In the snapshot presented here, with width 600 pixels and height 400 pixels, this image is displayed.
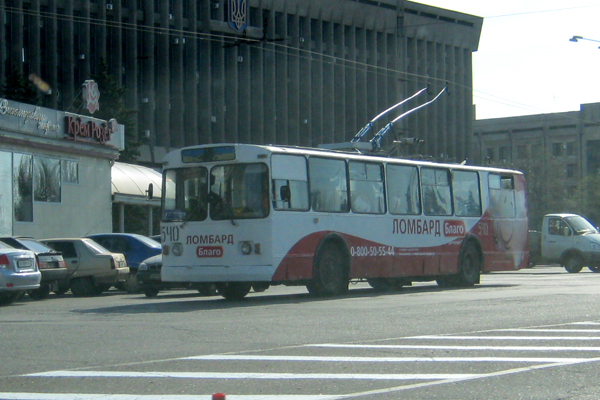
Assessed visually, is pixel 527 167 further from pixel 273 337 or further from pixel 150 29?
pixel 273 337

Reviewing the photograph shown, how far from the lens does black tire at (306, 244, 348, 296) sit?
18.1 meters

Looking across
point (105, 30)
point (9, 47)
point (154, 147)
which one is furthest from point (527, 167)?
point (9, 47)

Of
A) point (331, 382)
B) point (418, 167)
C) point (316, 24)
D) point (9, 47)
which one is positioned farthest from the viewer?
point (316, 24)

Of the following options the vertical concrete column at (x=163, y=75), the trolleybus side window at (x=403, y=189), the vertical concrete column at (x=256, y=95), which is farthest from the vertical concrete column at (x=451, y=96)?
the trolleybus side window at (x=403, y=189)

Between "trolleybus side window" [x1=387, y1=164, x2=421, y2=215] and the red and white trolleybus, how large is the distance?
23 millimetres

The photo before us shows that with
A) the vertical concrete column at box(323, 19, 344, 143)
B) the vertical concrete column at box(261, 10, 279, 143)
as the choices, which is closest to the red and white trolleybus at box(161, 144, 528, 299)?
the vertical concrete column at box(261, 10, 279, 143)

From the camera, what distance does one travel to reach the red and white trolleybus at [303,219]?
17.2 meters

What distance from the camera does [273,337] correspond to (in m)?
10.8

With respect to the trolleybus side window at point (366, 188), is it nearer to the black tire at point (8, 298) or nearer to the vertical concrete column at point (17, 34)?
the black tire at point (8, 298)

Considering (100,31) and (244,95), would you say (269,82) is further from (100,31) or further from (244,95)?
(100,31)

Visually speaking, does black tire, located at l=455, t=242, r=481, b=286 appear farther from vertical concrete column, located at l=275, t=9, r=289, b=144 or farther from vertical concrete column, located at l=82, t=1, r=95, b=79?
vertical concrete column, located at l=275, t=9, r=289, b=144

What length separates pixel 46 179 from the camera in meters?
31.6

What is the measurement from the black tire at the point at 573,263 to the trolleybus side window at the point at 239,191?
19.6 metres

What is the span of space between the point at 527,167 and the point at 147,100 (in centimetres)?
2934
